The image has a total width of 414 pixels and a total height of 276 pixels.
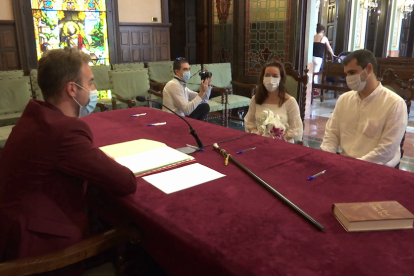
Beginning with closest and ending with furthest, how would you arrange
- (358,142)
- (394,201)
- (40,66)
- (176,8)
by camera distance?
(394,201) → (40,66) → (358,142) → (176,8)

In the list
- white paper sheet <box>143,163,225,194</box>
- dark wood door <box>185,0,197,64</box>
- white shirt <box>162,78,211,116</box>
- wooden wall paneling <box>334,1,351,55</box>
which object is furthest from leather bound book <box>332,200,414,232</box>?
wooden wall paneling <box>334,1,351,55</box>

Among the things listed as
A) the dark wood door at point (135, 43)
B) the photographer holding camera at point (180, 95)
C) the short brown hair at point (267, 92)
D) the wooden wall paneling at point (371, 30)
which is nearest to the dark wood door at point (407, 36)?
the wooden wall paneling at point (371, 30)

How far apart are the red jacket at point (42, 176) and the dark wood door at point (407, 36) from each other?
12266mm

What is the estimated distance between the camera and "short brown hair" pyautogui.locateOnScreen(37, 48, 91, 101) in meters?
1.31

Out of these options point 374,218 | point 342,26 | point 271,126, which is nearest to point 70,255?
point 374,218

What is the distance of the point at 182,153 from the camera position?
1764 mm

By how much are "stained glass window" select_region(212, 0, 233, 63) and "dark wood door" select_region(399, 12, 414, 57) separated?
7.63 metres

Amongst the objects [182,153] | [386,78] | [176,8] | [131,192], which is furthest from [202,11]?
[131,192]

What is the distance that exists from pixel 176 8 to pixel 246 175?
23.7 feet

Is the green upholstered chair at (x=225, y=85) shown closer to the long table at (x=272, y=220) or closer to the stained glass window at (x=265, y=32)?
the stained glass window at (x=265, y=32)

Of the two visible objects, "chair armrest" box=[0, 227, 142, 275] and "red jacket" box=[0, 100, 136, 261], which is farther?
"red jacket" box=[0, 100, 136, 261]

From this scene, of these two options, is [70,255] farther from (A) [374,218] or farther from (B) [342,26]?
(B) [342,26]

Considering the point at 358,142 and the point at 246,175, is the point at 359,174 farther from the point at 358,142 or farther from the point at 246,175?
the point at 358,142

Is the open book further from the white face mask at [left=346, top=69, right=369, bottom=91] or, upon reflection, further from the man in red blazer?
the white face mask at [left=346, top=69, right=369, bottom=91]
